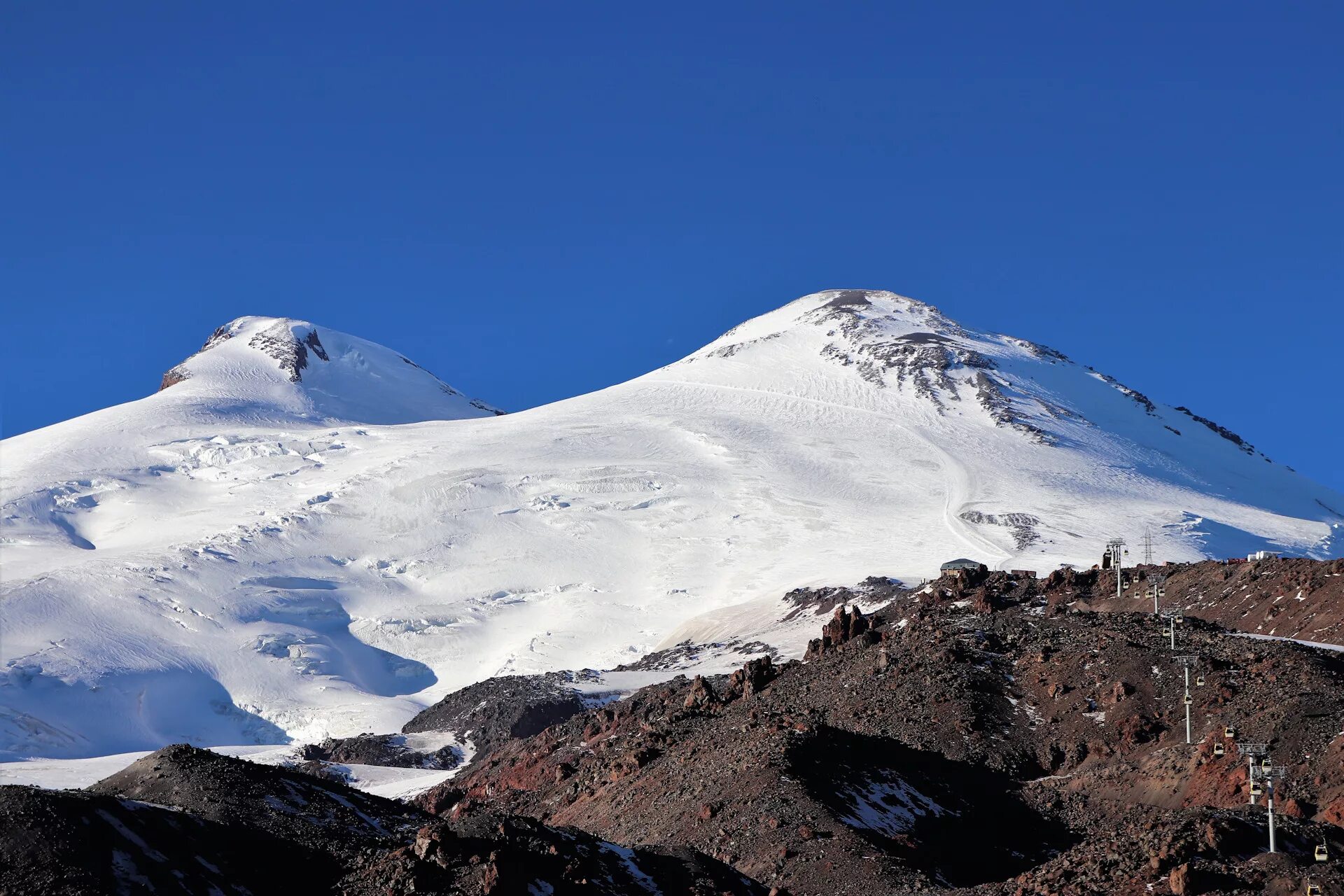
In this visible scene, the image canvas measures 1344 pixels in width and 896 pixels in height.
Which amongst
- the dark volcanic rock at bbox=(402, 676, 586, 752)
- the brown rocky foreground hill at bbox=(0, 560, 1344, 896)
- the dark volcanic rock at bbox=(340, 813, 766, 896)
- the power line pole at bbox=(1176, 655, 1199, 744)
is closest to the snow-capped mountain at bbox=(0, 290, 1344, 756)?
the dark volcanic rock at bbox=(402, 676, 586, 752)

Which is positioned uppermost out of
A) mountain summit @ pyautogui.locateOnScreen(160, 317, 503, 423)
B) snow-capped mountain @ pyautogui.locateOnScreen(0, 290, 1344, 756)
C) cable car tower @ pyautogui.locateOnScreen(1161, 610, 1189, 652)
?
mountain summit @ pyautogui.locateOnScreen(160, 317, 503, 423)

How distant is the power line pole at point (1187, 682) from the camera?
1620 inches

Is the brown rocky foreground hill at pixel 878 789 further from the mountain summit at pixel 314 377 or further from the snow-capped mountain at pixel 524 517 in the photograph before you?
the mountain summit at pixel 314 377

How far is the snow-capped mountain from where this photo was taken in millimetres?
90750

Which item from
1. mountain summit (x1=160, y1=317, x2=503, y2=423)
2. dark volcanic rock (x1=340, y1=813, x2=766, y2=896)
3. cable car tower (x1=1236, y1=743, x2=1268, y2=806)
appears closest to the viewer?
dark volcanic rock (x1=340, y1=813, x2=766, y2=896)

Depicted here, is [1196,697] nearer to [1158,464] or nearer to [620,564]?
[620,564]

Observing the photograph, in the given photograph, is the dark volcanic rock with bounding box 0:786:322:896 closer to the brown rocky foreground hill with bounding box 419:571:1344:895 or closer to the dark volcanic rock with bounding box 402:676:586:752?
the brown rocky foreground hill with bounding box 419:571:1344:895

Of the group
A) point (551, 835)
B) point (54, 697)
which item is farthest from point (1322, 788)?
point (54, 697)

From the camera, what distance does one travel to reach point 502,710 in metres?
73.1

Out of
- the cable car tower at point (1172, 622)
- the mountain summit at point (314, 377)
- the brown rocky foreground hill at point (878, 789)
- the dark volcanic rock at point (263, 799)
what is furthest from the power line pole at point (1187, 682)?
the mountain summit at point (314, 377)

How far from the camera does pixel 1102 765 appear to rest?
138ft

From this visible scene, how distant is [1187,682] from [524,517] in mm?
77880

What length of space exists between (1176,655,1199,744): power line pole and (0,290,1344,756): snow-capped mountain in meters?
33.5

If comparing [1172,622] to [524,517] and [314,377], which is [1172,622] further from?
[314,377]
